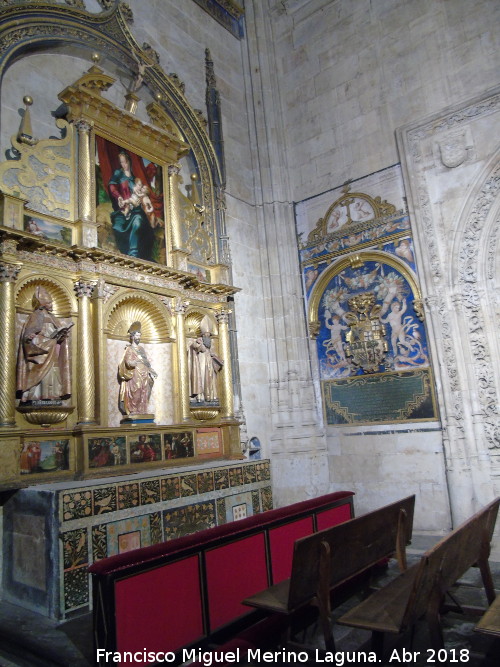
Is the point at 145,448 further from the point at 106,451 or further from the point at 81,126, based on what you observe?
the point at 81,126

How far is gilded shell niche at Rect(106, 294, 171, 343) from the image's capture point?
7.45 metres

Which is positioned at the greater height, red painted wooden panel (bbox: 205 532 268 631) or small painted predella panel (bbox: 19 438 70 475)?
small painted predella panel (bbox: 19 438 70 475)

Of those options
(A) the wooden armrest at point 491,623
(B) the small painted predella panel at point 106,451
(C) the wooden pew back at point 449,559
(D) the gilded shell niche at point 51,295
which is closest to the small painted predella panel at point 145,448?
(B) the small painted predella panel at point 106,451

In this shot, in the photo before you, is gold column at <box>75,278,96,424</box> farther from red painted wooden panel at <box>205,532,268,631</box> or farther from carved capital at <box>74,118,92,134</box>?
red painted wooden panel at <box>205,532,268,631</box>

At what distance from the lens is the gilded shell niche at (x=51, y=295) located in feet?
21.1

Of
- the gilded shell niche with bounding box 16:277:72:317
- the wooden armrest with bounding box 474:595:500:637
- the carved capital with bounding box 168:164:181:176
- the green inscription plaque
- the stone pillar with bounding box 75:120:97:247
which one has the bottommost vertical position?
the wooden armrest with bounding box 474:595:500:637

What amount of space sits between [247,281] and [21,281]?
15.4 ft

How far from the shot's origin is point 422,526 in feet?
26.9

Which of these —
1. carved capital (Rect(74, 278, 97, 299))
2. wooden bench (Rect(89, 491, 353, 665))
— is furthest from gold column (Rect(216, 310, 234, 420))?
wooden bench (Rect(89, 491, 353, 665))

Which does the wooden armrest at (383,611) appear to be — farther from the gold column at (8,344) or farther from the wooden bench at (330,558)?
the gold column at (8,344)

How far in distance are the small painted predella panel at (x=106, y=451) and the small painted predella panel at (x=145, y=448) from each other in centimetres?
12

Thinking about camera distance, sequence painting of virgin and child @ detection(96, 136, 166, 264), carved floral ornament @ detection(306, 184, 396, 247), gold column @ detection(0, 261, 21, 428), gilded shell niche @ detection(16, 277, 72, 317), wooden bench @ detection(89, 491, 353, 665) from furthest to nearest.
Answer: carved floral ornament @ detection(306, 184, 396, 247) < painting of virgin and child @ detection(96, 136, 166, 264) < gilded shell niche @ detection(16, 277, 72, 317) < gold column @ detection(0, 261, 21, 428) < wooden bench @ detection(89, 491, 353, 665)

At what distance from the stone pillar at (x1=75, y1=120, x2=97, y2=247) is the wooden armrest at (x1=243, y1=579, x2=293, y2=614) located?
16.5 ft

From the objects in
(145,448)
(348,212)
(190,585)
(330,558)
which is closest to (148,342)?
(145,448)
